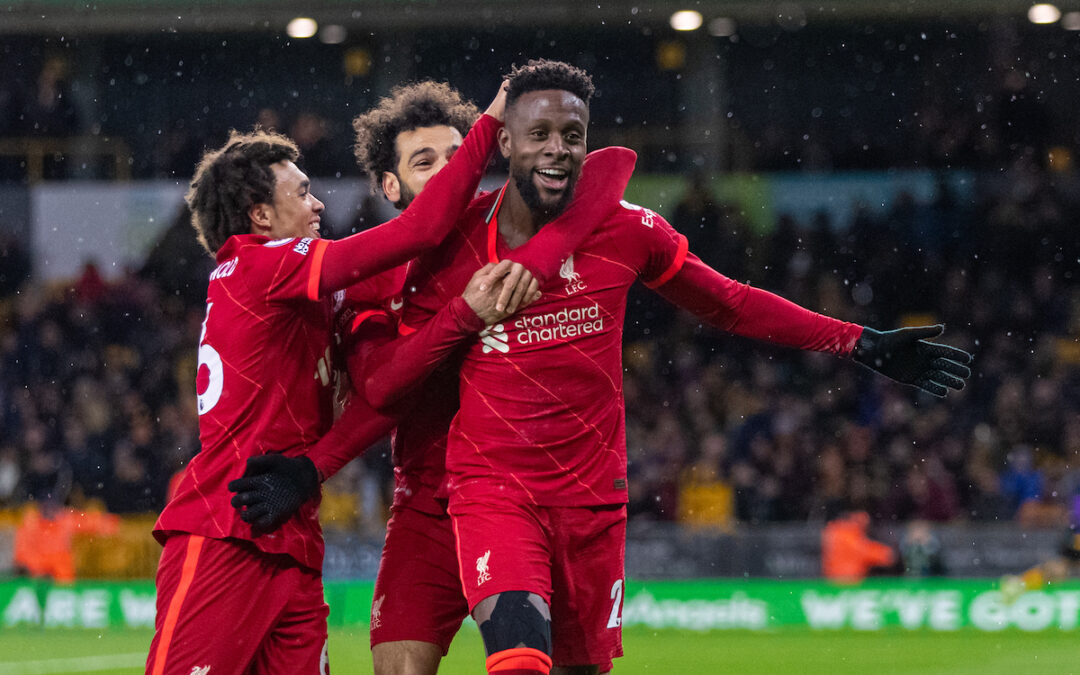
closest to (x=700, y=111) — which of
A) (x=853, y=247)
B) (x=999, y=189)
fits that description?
(x=853, y=247)

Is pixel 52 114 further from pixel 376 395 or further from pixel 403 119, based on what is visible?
pixel 376 395

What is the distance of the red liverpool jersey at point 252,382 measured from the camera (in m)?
3.69

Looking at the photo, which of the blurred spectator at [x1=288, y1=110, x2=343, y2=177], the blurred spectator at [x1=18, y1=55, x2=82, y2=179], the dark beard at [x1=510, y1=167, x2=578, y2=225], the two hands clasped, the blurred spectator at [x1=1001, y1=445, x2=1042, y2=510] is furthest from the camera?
the blurred spectator at [x1=18, y1=55, x2=82, y2=179]

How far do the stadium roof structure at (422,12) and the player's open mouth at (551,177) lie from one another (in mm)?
10952

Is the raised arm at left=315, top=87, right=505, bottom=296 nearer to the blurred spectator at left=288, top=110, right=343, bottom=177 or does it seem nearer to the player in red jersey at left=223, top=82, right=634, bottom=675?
the player in red jersey at left=223, top=82, right=634, bottom=675

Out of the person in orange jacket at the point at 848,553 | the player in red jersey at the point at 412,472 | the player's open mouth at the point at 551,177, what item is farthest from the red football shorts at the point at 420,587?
the person in orange jacket at the point at 848,553

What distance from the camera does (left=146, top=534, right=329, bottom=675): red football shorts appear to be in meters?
3.55

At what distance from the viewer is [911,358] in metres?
4.18

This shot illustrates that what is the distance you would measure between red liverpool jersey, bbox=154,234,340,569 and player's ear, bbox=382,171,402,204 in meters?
0.81

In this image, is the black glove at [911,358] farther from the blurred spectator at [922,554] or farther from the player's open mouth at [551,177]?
the blurred spectator at [922,554]

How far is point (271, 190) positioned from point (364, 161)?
2.88ft

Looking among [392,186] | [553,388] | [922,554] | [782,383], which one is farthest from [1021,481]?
[553,388]

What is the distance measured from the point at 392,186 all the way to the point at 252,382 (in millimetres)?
1121

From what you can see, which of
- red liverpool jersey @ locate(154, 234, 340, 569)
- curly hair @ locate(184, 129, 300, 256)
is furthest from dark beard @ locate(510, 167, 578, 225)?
curly hair @ locate(184, 129, 300, 256)
